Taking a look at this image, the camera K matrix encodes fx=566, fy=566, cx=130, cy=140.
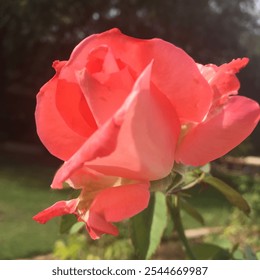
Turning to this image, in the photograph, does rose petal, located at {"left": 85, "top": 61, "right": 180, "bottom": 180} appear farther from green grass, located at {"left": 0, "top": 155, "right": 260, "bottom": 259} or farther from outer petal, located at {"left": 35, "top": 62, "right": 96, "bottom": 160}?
green grass, located at {"left": 0, "top": 155, "right": 260, "bottom": 259}

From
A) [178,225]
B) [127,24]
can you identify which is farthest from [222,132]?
[127,24]

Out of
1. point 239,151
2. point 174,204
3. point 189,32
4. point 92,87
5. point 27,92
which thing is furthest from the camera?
point 27,92

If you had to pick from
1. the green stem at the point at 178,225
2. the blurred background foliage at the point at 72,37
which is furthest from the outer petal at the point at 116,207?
the blurred background foliage at the point at 72,37

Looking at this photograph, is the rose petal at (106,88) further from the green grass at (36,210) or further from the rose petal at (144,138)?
the green grass at (36,210)

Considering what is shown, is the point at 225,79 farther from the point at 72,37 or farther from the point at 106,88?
the point at 72,37

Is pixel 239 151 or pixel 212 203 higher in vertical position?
pixel 239 151

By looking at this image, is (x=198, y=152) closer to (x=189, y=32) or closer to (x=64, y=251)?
(x=64, y=251)
